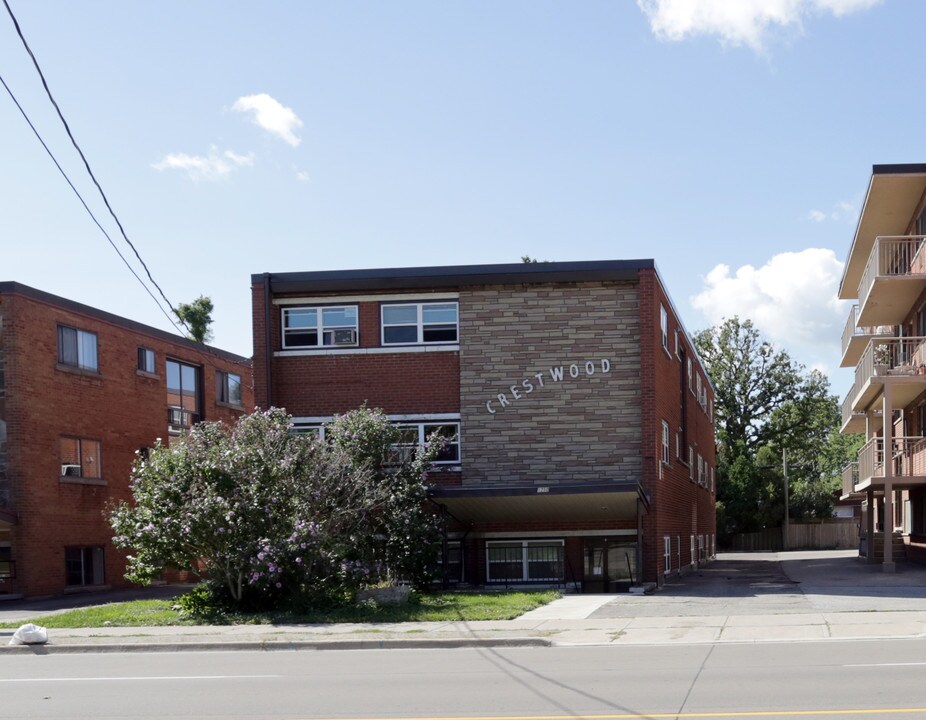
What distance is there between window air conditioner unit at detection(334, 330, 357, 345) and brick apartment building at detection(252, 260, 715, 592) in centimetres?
4

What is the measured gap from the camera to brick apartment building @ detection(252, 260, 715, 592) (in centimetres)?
2750

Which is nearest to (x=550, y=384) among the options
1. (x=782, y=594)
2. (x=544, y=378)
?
(x=544, y=378)

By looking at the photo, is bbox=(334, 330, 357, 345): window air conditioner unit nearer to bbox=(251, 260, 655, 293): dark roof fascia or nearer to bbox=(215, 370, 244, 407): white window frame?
bbox=(251, 260, 655, 293): dark roof fascia

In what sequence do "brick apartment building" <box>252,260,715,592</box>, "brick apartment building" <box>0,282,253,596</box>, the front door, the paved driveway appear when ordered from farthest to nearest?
"brick apartment building" <box>0,282,253,596</box> → "brick apartment building" <box>252,260,715,592</box> → the front door → the paved driveway

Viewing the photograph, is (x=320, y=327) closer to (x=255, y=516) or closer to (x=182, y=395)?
(x=255, y=516)

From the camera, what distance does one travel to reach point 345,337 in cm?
2911

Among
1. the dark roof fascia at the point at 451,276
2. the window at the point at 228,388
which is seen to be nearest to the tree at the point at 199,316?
the window at the point at 228,388

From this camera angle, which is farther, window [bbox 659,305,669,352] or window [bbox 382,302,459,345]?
window [bbox 659,305,669,352]

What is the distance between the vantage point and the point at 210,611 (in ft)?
69.2

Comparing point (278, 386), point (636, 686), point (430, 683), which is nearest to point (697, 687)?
point (636, 686)

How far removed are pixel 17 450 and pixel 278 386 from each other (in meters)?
6.77

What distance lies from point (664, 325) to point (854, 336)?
1282 centimetres

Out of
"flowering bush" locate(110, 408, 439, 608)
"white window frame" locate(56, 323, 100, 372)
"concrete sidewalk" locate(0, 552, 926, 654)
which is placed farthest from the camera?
"white window frame" locate(56, 323, 100, 372)

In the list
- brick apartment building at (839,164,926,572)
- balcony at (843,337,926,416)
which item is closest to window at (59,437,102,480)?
brick apartment building at (839,164,926,572)
